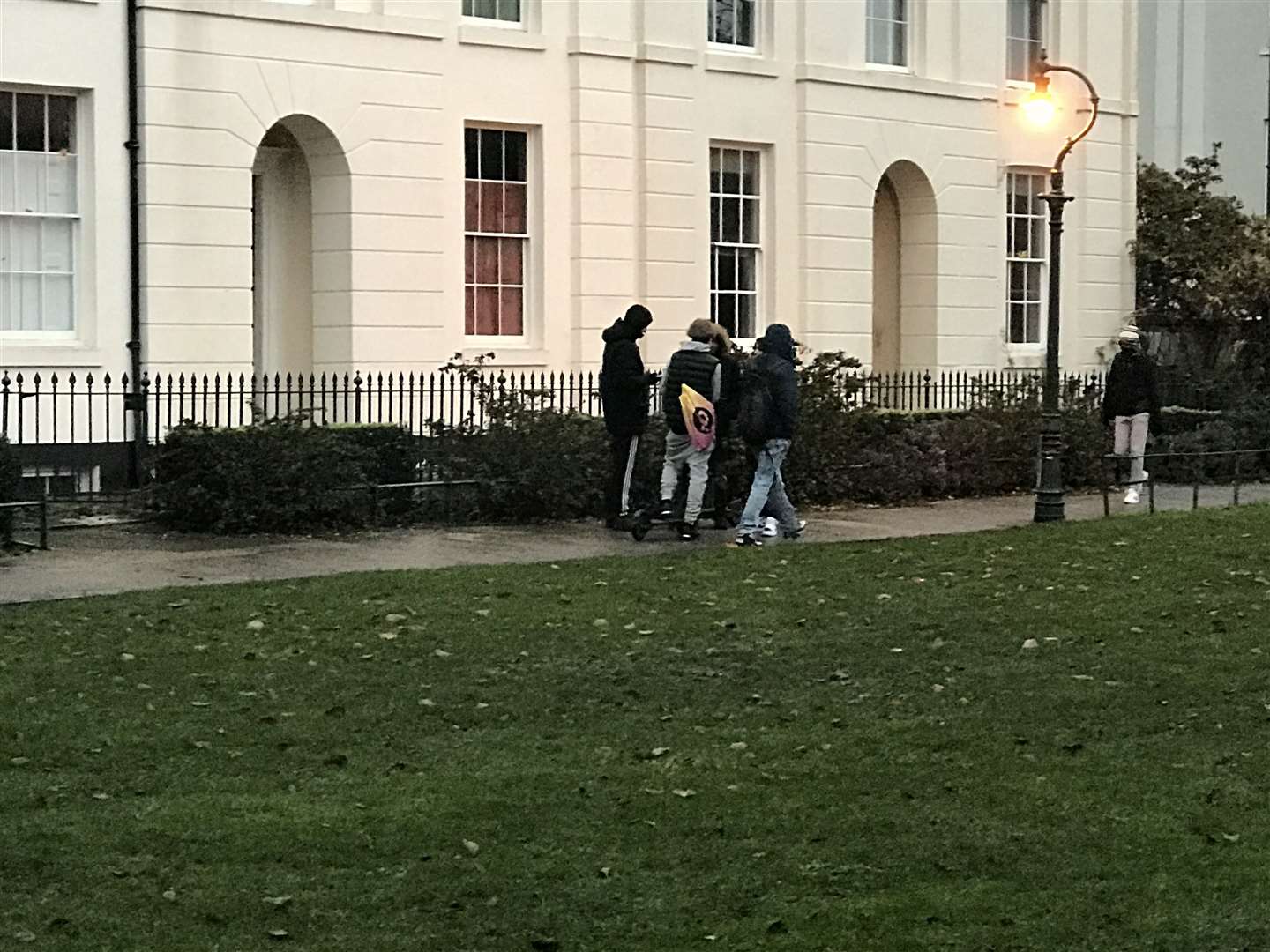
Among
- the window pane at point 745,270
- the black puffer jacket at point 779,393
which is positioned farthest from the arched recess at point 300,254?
the black puffer jacket at point 779,393

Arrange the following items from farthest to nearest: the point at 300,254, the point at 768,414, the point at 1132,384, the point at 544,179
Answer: the point at 544,179 < the point at 300,254 < the point at 1132,384 < the point at 768,414

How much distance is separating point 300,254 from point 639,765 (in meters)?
15.1

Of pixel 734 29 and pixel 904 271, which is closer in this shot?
pixel 734 29

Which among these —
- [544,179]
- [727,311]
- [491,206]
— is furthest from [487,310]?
[727,311]

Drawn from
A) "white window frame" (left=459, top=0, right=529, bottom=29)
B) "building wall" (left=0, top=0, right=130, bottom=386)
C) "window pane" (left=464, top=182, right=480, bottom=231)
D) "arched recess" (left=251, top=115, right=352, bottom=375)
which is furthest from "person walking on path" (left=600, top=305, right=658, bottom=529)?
"white window frame" (left=459, top=0, right=529, bottom=29)

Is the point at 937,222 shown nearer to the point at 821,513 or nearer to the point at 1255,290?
the point at 1255,290

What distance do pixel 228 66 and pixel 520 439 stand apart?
509 centimetres

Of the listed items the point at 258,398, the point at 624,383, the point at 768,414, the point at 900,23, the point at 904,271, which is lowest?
the point at 768,414

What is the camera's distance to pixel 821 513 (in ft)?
70.1

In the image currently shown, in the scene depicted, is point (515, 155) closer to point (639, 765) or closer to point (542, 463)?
point (542, 463)

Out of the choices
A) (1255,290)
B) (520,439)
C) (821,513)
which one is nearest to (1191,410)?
(1255,290)

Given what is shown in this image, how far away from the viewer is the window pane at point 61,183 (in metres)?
21.4

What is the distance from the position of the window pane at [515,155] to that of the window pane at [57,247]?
17.0 feet

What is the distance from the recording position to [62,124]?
2150 centimetres
